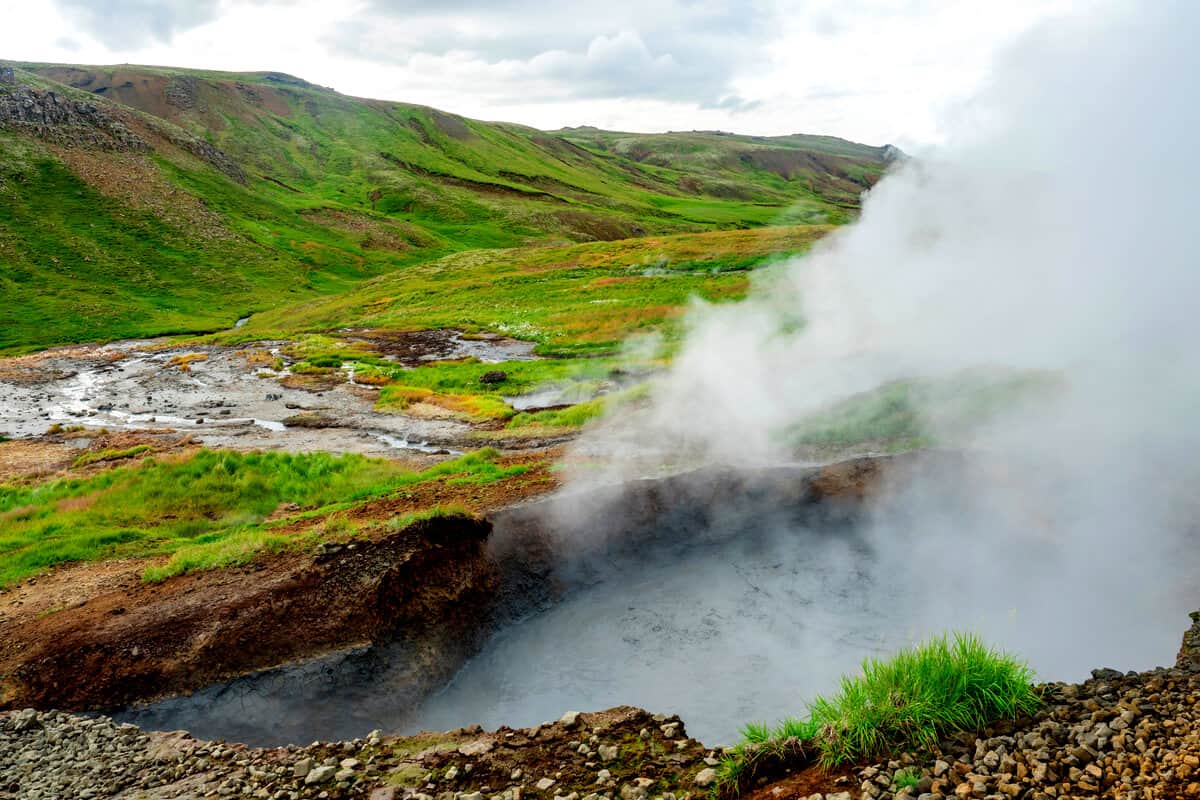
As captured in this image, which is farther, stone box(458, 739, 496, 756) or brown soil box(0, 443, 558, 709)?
brown soil box(0, 443, 558, 709)

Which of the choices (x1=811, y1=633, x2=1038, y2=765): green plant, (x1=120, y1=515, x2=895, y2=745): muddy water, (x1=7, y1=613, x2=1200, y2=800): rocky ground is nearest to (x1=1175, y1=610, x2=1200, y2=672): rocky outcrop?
(x1=7, y1=613, x2=1200, y2=800): rocky ground

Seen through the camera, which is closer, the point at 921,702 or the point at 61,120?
the point at 921,702

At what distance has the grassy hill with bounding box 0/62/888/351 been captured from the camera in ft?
225

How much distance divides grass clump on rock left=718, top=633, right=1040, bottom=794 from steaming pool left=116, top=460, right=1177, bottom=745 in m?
2.60

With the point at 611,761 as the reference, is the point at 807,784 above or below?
above

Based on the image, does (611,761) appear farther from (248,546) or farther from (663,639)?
(248,546)

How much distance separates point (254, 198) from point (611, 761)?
4432 inches

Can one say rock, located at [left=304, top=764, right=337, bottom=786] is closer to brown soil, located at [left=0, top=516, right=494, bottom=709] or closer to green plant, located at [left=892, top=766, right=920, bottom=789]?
brown soil, located at [left=0, top=516, right=494, bottom=709]

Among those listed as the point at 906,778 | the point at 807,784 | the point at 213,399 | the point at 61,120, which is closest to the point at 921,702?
the point at 906,778

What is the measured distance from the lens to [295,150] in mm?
141500

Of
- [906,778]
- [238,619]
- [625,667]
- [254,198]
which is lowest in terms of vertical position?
[625,667]

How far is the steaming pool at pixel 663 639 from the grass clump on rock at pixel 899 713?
2.60 metres

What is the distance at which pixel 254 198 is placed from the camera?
333 ft

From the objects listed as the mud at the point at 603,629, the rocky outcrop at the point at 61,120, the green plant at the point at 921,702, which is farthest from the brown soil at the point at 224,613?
the rocky outcrop at the point at 61,120
